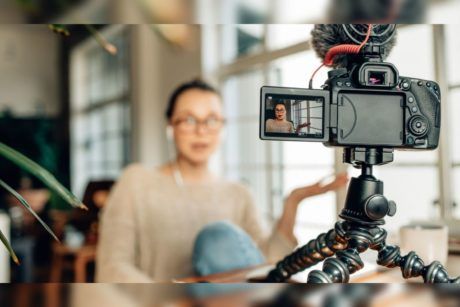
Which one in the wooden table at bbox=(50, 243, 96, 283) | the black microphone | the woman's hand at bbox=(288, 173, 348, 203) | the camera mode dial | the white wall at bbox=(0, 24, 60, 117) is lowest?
the wooden table at bbox=(50, 243, 96, 283)

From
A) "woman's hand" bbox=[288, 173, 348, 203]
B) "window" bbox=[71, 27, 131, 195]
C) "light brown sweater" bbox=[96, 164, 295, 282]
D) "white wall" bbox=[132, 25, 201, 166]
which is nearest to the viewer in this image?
"woman's hand" bbox=[288, 173, 348, 203]

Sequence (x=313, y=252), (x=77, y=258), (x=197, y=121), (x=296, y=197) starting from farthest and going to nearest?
1. (x=77, y=258)
2. (x=197, y=121)
3. (x=296, y=197)
4. (x=313, y=252)

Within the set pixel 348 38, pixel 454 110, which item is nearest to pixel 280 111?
pixel 348 38

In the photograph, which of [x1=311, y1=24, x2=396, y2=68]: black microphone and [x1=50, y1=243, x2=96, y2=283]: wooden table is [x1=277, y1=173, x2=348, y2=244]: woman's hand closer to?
[x1=311, y1=24, x2=396, y2=68]: black microphone

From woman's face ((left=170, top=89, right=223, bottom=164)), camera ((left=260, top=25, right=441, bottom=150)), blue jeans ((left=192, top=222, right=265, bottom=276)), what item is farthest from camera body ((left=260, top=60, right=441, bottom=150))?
woman's face ((left=170, top=89, right=223, bottom=164))

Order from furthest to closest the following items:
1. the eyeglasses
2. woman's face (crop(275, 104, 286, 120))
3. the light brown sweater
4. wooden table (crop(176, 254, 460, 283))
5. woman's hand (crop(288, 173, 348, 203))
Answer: the eyeglasses
the light brown sweater
woman's hand (crop(288, 173, 348, 203))
wooden table (crop(176, 254, 460, 283))
woman's face (crop(275, 104, 286, 120))

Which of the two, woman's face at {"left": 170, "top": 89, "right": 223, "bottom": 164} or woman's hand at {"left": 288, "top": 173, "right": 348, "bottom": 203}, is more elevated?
woman's face at {"left": 170, "top": 89, "right": 223, "bottom": 164}

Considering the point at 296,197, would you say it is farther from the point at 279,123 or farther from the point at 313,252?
the point at 279,123

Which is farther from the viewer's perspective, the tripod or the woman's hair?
the woman's hair

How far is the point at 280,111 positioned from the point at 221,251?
1.37ft

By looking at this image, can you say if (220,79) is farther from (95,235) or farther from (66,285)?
(66,285)

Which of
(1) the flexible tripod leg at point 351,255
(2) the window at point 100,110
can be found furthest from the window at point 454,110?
(2) the window at point 100,110

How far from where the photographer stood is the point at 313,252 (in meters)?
0.60

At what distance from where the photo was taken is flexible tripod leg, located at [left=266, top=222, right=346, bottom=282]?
558 millimetres
